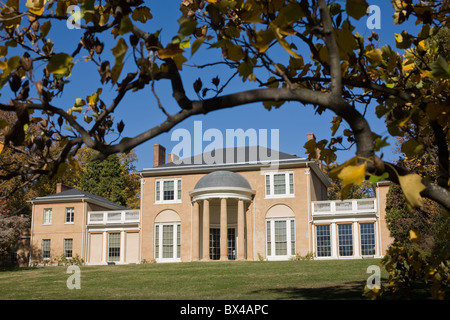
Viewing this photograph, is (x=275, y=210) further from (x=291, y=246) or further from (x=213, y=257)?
(x=213, y=257)

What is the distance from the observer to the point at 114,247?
40156mm

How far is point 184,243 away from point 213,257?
2.53 meters

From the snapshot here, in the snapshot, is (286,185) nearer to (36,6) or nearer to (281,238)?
(281,238)

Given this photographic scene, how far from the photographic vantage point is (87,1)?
2932 millimetres

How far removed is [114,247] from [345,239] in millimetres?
18802

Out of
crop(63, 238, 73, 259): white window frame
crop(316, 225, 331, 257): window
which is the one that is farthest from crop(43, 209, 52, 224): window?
crop(316, 225, 331, 257): window

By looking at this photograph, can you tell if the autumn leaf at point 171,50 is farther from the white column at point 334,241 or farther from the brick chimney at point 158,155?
the brick chimney at point 158,155

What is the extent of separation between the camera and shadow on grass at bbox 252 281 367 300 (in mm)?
9722

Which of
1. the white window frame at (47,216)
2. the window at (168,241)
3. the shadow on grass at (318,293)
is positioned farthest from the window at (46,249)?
the shadow on grass at (318,293)

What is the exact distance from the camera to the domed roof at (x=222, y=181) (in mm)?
34656

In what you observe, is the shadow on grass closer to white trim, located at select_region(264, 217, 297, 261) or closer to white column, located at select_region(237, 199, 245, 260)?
white column, located at select_region(237, 199, 245, 260)

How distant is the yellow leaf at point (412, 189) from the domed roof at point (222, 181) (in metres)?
32.3
